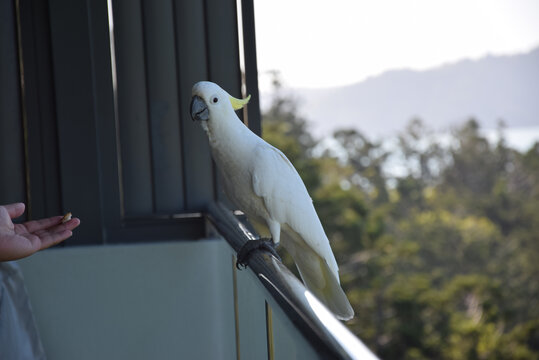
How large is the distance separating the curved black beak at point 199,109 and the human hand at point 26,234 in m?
0.35

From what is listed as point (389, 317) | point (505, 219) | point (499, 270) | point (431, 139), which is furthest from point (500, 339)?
point (431, 139)

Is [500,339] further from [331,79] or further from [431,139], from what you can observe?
[331,79]

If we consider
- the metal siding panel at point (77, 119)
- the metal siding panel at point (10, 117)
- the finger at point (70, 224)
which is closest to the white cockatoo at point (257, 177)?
the finger at point (70, 224)

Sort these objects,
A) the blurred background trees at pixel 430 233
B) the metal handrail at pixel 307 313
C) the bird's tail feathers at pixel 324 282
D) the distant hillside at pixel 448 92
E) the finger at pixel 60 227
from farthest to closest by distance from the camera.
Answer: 1. the distant hillside at pixel 448 92
2. the blurred background trees at pixel 430 233
3. the bird's tail feathers at pixel 324 282
4. the finger at pixel 60 227
5. the metal handrail at pixel 307 313

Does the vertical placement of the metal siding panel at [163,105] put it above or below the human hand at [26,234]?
above

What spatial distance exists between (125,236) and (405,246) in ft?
35.0

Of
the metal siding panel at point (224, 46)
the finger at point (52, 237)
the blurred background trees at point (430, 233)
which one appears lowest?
the blurred background trees at point (430, 233)

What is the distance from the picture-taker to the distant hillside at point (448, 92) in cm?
2448

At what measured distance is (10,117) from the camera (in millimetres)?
1881

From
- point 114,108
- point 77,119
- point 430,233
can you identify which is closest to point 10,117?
point 77,119

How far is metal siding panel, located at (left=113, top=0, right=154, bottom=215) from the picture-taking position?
1.93 m

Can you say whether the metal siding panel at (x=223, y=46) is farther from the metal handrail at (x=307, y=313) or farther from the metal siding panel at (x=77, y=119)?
the metal handrail at (x=307, y=313)

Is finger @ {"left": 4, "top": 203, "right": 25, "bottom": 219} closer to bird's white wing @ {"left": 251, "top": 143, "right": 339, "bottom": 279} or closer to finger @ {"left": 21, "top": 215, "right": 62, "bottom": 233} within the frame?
finger @ {"left": 21, "top": 215, "right": 62, "bottom": 233}

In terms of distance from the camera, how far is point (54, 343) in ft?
5.98
